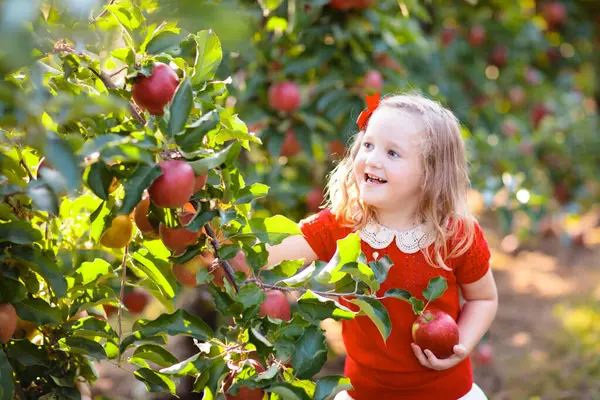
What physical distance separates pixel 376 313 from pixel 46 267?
508mm

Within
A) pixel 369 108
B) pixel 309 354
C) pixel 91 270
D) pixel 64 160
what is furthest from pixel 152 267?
pixel 369 108

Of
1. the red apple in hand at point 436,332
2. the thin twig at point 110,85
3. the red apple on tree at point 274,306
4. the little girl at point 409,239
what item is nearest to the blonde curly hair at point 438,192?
the little girl at point 409,239

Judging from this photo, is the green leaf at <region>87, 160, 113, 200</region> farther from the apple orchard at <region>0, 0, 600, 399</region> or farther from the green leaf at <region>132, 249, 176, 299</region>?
the green leaf at <region>132, 249, 176, 299</region>

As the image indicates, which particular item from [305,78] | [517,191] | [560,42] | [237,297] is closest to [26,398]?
[237,297]

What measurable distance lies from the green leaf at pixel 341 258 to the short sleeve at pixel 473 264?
419 millimetres

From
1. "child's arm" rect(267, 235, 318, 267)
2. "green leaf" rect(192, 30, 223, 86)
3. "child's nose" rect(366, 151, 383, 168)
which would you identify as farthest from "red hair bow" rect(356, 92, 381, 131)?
"green leaf" rect(192, 30, 223, 86)

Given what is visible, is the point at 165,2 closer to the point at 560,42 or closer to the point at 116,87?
the point at 116,87

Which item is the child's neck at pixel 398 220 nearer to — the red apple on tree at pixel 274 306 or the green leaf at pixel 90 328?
the red apple on tree at pixel 274 306

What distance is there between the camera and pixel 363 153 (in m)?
1.47

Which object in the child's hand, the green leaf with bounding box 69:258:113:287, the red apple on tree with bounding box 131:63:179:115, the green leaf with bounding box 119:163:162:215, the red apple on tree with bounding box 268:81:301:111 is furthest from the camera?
the red apple on tree with bounding box 268:81:301:111

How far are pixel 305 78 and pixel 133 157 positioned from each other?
1553mm

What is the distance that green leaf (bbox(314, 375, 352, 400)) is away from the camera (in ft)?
3.53

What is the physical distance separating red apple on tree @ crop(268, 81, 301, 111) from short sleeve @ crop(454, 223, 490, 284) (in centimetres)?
92

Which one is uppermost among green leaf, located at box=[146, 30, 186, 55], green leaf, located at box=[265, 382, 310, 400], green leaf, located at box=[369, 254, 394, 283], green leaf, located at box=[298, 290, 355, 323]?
green leaf, located at box=[146, 30, 186, 55]
